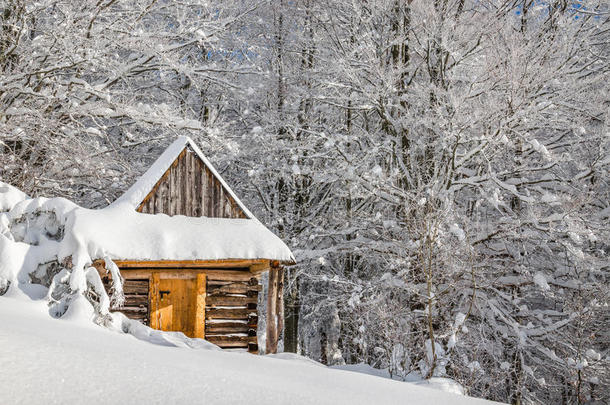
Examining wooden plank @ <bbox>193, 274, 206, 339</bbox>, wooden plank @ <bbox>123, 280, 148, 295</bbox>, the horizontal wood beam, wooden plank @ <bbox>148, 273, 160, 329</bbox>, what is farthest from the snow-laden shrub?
wooden plank @ <bbox>193, 274, 206, 339</bbox>

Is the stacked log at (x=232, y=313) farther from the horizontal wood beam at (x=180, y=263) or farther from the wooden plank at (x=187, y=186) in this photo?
the wooden plank at (x=187, y=186)

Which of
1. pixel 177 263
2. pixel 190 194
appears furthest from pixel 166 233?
→ pixel 190 194

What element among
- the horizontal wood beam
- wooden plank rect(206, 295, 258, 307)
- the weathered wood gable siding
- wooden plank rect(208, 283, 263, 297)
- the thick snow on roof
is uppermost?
the weathered wood gable siding

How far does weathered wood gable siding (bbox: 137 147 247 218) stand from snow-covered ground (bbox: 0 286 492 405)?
220 inches

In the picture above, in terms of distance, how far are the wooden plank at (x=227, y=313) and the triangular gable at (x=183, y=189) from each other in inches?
90.1

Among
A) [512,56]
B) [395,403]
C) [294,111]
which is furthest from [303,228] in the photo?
[395,403]

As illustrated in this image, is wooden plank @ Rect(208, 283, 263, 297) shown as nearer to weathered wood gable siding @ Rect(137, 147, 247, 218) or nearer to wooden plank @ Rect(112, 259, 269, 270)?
wooden plank @ Rect(112, 259, 269, 270)

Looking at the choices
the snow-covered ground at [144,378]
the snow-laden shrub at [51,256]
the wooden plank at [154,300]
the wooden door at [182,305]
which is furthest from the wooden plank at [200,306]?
the snow-covered ground at [144,378]

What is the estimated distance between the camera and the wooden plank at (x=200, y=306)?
1134 centimetres

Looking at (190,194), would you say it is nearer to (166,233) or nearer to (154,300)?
(166,233)

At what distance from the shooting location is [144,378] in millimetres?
3453

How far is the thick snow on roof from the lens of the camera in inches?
352

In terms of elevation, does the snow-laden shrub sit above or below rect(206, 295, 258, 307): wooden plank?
above

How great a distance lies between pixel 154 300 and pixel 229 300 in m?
1.79
